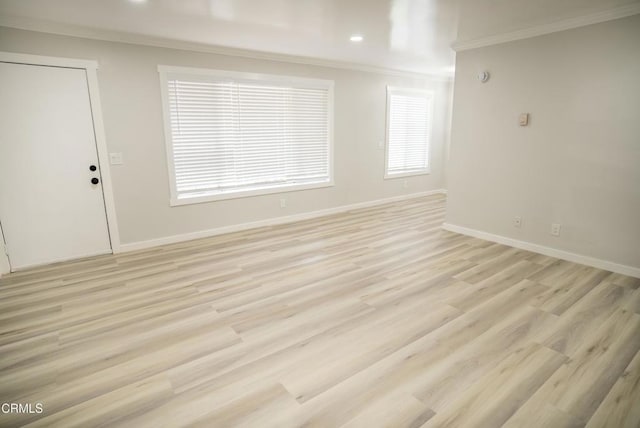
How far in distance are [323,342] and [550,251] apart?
317cm

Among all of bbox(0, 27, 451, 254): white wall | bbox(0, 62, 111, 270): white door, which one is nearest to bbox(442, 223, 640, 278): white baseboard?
bbox(0, 27, 451, 254): white wall

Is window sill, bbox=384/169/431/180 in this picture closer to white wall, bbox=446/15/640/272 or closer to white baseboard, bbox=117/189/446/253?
white baseboard, bbox=117/189/446/253

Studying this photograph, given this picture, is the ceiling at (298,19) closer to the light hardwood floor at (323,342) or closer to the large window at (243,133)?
the large window at (243,133)

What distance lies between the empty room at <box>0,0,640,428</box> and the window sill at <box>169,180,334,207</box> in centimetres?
3

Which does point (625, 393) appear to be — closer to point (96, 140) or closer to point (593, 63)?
point (593, 63)

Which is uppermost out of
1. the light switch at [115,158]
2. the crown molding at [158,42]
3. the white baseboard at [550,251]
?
the crown molding at [158,42]

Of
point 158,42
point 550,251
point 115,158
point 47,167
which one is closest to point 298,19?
point 158,42

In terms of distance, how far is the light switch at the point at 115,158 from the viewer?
4051 mm

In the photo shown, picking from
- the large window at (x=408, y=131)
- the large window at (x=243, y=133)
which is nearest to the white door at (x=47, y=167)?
the large window at (x=243, y=133)

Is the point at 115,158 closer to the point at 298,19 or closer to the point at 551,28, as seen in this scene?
the point at 298,19

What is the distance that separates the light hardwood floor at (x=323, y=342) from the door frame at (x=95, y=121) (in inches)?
13.5

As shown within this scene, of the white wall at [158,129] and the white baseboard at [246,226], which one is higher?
the white wall at [158,129]

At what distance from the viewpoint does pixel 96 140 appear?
3.93 m

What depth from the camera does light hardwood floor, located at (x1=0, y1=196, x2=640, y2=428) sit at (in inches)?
71.1
